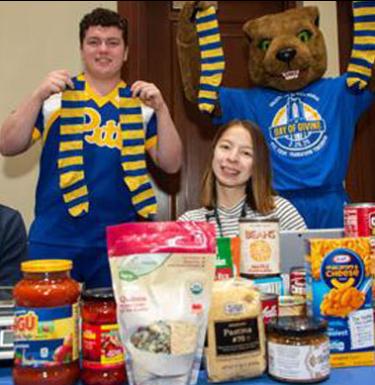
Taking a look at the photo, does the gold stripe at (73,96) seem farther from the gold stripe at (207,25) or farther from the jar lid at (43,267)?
the jar lid at (43,267)

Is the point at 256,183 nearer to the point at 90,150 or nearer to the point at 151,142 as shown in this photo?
the point at 151,142

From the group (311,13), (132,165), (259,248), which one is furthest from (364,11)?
(259,248)

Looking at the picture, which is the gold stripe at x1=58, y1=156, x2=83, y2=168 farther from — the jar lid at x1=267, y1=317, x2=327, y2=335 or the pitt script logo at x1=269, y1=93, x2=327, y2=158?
the jar lid at x1=267, y1=317, x2=327, y2=335

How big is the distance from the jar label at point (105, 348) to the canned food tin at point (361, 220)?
47cm

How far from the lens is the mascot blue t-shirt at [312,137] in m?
1.89

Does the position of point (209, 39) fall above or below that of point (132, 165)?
above

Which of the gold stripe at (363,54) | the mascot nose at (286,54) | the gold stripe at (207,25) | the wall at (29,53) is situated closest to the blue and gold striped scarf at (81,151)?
the gold stripe at (207,25)

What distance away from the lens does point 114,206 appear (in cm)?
167

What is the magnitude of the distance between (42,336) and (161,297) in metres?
0.17

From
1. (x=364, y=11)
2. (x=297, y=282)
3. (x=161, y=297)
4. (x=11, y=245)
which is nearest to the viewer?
(x=161, y=297)

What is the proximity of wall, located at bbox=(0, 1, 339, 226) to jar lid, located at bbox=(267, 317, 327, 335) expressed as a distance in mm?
1723

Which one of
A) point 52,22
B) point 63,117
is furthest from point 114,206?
point 52,22

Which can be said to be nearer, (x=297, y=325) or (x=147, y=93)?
(x=297, y=325)

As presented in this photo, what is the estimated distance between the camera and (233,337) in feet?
2.40
